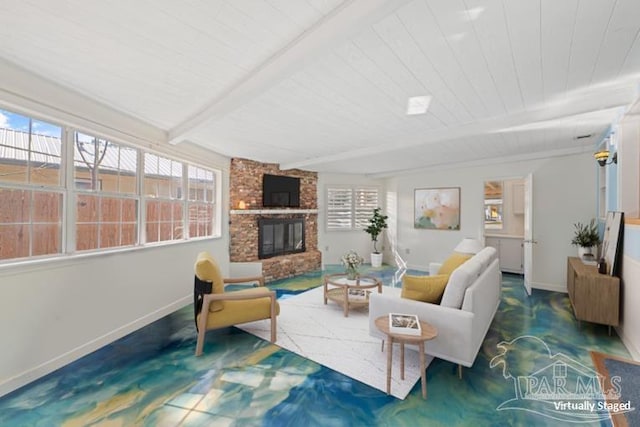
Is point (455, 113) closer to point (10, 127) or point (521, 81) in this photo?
point (521, 81)

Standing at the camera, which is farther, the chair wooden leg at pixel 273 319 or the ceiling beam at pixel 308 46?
the chair wooden leg at pixel 273 319

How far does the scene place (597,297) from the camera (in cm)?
327

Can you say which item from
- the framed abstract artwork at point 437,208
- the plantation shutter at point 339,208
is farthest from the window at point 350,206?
the framed abstract artwork at point 437,208

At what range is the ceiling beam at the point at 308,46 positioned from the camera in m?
1.54

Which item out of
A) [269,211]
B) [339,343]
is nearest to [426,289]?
[339,343]

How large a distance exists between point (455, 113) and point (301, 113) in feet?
5.78

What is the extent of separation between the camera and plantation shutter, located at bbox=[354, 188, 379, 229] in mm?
7859

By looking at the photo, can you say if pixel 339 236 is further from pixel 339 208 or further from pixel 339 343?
pixel 339 343

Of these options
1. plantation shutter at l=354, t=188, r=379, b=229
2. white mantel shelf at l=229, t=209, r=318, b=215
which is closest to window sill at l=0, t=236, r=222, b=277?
white mantel shelf at l=229, t=209, r=318, b=215

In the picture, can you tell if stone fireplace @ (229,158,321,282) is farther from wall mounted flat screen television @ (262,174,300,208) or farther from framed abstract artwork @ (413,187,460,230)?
framed abstract artwork @ (413,187,460,230)

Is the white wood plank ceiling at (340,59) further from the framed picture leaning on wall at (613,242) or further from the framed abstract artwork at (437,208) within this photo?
the framed abstract artwork at (437,208)

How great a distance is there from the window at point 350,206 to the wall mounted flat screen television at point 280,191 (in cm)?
120

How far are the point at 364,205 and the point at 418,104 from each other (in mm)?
5031

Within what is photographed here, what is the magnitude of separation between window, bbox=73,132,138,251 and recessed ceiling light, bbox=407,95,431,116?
345 centimetres
